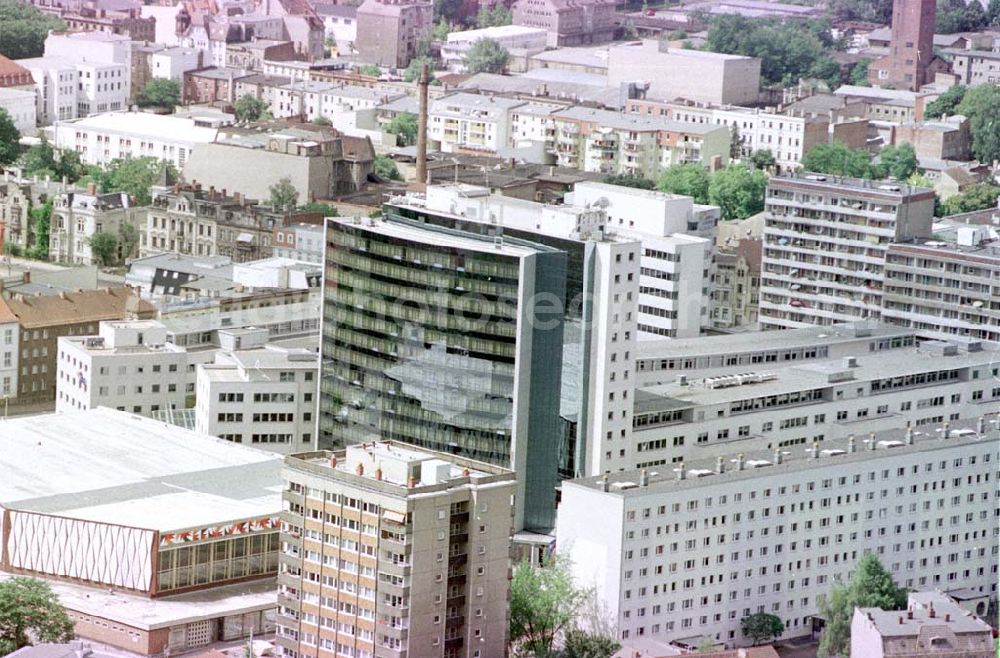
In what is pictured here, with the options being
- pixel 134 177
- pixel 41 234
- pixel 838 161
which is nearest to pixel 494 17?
pixel 838 161

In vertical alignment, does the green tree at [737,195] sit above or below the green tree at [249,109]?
below

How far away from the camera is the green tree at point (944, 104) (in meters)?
135

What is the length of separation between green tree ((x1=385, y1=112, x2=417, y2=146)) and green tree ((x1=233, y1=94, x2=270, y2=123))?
705 cm

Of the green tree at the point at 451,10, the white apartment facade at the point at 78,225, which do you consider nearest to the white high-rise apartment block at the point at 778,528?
the white apartment facade at the point at 78,225

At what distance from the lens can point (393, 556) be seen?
56344 mm

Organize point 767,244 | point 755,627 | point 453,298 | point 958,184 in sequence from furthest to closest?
point 958,184, point 767,244, point 453,298, point 755,627

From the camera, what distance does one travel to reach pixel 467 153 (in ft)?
403

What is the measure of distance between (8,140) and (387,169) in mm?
16677

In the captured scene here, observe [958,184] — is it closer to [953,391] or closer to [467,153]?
[467,153]

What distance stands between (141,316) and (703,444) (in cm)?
2062

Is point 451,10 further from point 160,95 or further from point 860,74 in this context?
point 160,95

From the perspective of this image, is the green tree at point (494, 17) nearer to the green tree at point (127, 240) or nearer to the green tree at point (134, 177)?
the green tree at point (134, 177)

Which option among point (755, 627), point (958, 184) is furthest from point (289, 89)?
point (755, 627)

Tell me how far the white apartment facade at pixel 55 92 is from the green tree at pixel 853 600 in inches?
2934
